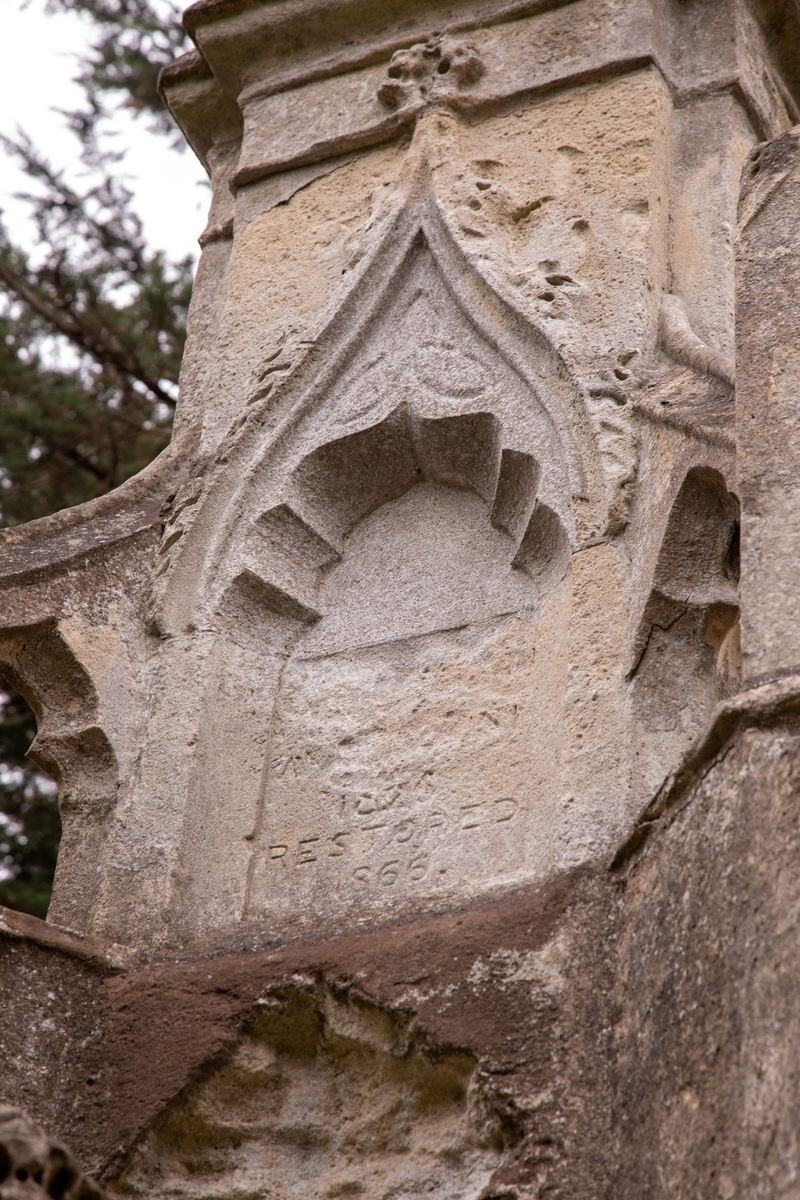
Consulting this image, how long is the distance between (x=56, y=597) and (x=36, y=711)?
0.30 meters

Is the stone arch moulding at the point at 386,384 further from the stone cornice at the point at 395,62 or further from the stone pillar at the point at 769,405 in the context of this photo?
the stone pillar at the point at 769,405

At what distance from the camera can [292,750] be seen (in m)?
4.31

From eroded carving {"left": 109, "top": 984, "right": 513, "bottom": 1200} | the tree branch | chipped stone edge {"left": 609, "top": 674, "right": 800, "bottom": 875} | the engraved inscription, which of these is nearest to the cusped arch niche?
the engraved inscription

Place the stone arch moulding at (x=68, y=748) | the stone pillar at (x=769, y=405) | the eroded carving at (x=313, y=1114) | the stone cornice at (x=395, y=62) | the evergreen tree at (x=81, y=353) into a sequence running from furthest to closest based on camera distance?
the evergreen tree at (x=81, y=353), the stone cornice at (x=395, y=62), the stone arch moulding at (x=68, y=748), the eroded carving at (x=313, y=1114), the stone pillar at (x=769, y=405)

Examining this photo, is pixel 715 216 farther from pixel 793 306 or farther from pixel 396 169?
pixel 793 306

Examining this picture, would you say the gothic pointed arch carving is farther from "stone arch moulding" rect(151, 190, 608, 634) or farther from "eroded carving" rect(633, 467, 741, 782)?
"eroded carving" rect(633, 467, 741, 782)

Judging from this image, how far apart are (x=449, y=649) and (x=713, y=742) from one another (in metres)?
1.31

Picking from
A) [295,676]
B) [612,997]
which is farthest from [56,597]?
[612,997]

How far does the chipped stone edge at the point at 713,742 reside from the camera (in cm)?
297

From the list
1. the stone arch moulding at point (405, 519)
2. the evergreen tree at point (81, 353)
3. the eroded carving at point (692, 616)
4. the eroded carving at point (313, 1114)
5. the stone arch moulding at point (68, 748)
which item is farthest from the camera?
the evergreen tree at point (81, 353)

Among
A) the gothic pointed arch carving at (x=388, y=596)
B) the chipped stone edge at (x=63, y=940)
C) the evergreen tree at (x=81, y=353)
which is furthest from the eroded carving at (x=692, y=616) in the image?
the evergreen tree at (x=81, y=353)

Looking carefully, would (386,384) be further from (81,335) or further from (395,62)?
(81,335)

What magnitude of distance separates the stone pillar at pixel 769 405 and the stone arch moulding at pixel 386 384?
762 mm

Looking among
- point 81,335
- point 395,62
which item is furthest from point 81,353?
point 395,62
